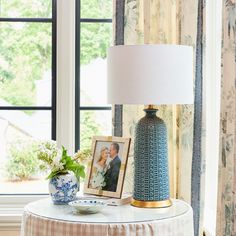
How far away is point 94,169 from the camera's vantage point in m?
2.17

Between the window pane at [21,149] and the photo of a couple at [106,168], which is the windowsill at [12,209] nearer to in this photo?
the window pane at [21,149]

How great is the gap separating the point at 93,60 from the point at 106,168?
0.89 m

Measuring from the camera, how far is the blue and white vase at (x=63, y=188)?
2066mm

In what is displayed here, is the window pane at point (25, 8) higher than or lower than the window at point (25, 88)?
higher

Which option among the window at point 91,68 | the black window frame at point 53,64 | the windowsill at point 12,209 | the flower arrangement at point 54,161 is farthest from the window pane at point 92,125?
the flower arrangement at point 54,161

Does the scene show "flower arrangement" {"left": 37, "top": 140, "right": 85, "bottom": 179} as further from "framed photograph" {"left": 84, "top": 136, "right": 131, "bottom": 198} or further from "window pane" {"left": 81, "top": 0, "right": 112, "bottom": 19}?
"window pane" {"left": 81, "top": 0, "right": 112, "bottom": 19}

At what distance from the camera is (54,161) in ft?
6.88

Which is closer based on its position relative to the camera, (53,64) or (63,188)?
(63,188)

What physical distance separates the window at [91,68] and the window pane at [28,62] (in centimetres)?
18

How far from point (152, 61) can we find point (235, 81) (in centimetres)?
46

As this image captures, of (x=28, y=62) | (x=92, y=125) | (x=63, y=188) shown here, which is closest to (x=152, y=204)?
(x=63, y=188)

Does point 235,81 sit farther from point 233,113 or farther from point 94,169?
point 94,169

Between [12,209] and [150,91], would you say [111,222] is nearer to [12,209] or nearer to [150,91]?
[150,91]

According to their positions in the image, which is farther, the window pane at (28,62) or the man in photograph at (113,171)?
the window pane at (28,62)
